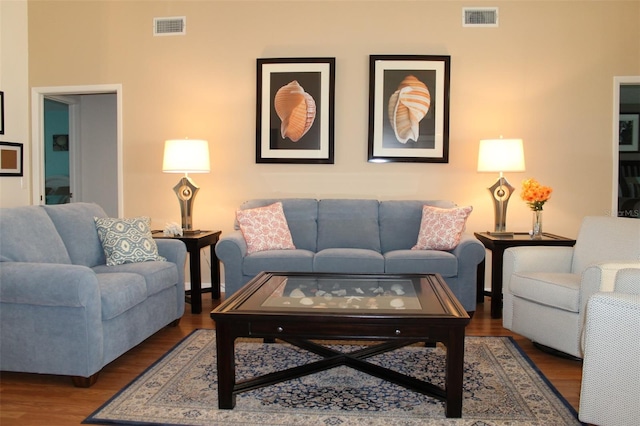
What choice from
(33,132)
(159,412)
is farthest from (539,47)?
(33,132)

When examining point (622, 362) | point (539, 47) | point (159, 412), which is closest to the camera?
point (622, 362)

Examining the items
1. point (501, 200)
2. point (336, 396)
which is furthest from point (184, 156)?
point (501, 200)

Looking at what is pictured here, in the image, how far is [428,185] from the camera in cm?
486

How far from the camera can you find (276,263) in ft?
13.1

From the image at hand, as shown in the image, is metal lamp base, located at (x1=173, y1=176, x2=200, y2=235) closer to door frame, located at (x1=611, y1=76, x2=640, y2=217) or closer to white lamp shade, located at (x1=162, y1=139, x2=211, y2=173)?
white lamp shade, located at (x1=162, y1=139, x2=211, y2=173)

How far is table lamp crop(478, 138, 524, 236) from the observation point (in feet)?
14.3

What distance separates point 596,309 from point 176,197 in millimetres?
3993

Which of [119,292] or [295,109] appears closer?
[119,292]

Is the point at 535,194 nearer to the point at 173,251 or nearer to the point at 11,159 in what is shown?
the point at 173,251

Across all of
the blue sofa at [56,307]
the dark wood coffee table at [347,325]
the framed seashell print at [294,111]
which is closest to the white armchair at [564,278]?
the dark wood coffee table at [347,325]

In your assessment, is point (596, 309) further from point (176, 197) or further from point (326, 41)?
point (176, 197)

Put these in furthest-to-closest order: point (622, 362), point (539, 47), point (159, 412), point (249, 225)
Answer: point (539, 47) → point (249, 225) → point (159, 412) → point (622, 362)

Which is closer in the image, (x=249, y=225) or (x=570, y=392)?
(x=570, y=392)

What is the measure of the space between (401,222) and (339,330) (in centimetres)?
235
